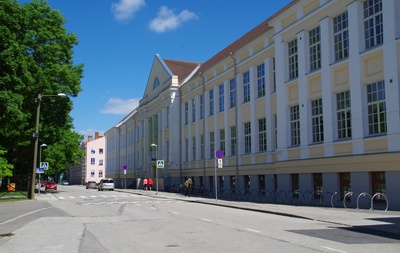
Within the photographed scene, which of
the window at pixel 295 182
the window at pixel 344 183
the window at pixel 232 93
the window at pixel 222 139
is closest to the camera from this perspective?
the window at pixel 344 183

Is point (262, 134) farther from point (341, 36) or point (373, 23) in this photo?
point (373, 23)

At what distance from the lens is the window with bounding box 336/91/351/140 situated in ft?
71.6

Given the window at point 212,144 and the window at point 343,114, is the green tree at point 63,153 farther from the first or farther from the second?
the window at point 343,114

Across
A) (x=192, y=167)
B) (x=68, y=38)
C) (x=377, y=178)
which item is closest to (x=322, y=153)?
(x=377, y=178)

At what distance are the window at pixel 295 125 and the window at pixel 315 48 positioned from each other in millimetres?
2800

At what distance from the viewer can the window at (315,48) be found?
2439 centimetres

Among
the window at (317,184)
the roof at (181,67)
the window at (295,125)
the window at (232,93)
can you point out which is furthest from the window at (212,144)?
the window at (317,184)

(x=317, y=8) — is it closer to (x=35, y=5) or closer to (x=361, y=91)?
(x=361, y=91)

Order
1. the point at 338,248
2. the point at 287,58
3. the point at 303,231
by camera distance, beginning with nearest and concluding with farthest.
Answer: the point at 338,248 < the point at 303,231 < the point at 287,58

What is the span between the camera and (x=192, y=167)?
4453 centimetres

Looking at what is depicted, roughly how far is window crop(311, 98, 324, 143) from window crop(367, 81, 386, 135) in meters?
3.59

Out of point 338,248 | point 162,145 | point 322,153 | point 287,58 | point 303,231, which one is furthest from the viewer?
point 162,145

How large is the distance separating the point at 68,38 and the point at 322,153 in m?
28.1

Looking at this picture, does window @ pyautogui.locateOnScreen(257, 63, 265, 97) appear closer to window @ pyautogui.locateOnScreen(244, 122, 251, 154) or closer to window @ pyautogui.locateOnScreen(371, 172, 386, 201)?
window @ pyautogui.locateOnScreen(244, 122, 251, 154)
